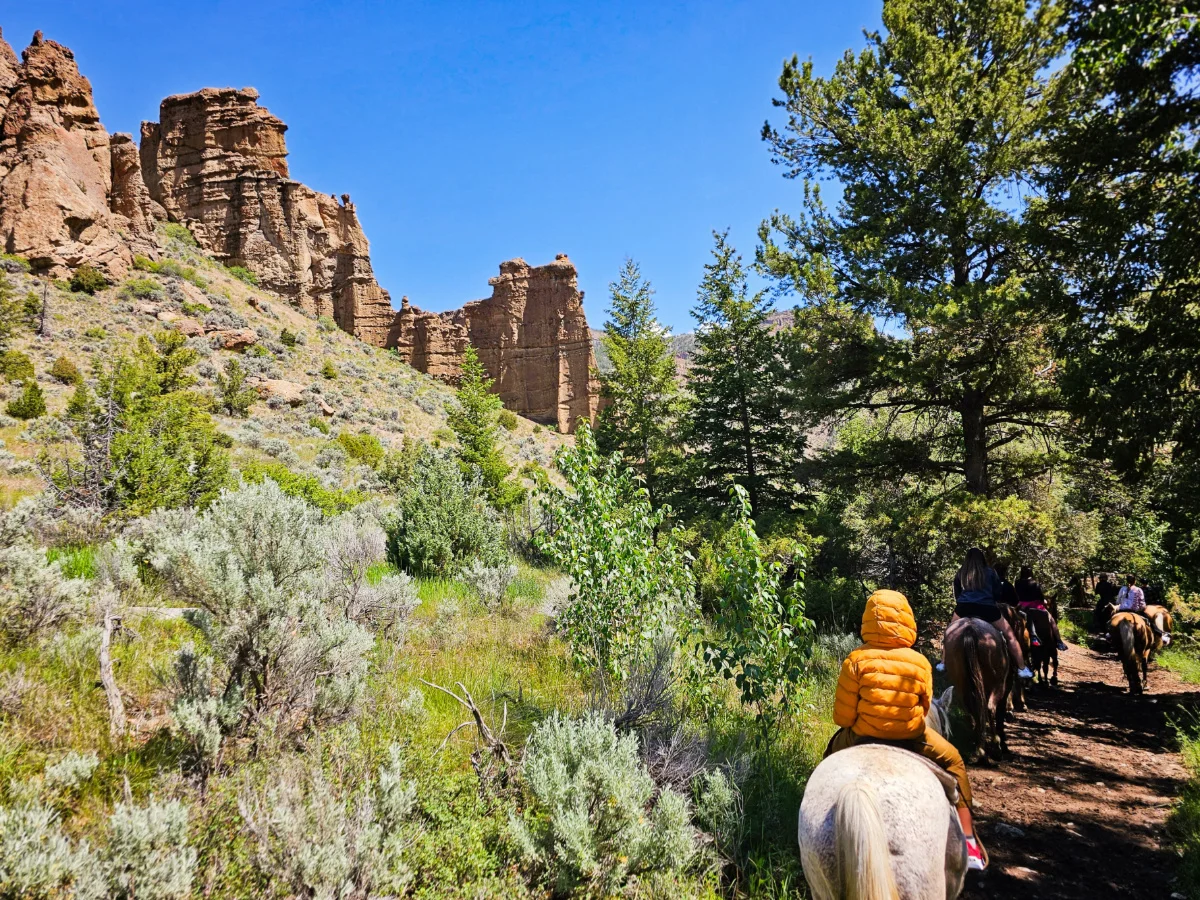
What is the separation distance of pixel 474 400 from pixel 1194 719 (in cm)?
1654

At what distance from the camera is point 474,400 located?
17.3m

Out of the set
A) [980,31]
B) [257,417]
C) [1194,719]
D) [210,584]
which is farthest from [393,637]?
[257,417]

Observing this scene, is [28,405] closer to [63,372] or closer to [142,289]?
[63,372]

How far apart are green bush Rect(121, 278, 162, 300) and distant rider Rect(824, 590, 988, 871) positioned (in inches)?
1561

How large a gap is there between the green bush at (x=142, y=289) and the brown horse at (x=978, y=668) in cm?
3986

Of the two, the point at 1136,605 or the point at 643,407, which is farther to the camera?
the point at 643,407

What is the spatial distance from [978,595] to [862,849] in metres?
5.31

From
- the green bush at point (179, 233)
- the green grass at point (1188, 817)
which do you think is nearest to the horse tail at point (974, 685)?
the green grass at point (1188, 817)

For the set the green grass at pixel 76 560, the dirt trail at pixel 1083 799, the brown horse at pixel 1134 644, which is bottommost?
the dirt trail at pixel 1083 799

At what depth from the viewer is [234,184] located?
50.2 meters

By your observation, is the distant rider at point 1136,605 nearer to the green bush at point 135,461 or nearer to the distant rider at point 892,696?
the distant rider at point 892,696

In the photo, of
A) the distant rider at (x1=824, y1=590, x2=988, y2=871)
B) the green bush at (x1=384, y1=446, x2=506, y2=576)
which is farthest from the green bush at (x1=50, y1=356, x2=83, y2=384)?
the distant rider at (x1=824, y1=590, x2=988, y2=871)

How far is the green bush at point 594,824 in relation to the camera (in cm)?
283

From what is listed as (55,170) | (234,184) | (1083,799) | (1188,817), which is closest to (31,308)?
(55,170)
